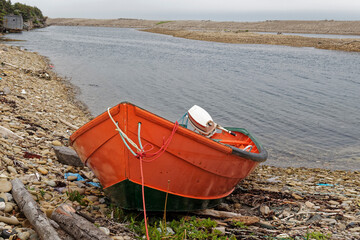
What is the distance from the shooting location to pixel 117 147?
5125mm

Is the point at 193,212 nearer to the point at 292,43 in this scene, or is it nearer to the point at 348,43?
the point at 348,43

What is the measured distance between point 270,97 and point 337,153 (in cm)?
855

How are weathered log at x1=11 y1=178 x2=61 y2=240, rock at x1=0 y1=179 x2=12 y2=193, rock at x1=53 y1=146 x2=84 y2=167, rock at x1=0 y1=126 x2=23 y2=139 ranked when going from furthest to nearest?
rock at x1=0 y1=126 x2=23 y2=139, rock at x1=53 y1=146 x2=84 y2=167, rock at x1=0 y1=179 x2=12 y2=193, weathered log at x1=11 y1=178 x2=61 y2=240

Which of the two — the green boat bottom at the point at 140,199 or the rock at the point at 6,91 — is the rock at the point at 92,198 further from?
the rock at the point at 6,91

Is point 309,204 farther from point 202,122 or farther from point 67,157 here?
point 67,157

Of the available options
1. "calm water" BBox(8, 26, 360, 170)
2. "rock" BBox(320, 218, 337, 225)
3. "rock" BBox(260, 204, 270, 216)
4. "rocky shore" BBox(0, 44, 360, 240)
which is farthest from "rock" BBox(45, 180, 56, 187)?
"calm water" BBox(8, 26, 360, 170)

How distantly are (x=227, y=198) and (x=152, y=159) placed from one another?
8.80 ft

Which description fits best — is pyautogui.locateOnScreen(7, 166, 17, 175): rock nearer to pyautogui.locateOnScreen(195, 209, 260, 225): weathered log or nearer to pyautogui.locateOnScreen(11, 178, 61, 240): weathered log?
pyautogui.locateOnScreen(11, 178, 61, 240): weathered log

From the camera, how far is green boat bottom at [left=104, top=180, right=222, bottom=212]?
529cm

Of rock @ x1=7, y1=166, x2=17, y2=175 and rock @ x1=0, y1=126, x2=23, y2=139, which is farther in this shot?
rock @ x1=0, y1=126, x2=23, y2=139

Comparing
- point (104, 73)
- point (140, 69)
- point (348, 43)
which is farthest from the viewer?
point (348, 43)

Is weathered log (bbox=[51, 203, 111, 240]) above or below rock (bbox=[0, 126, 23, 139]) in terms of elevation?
below

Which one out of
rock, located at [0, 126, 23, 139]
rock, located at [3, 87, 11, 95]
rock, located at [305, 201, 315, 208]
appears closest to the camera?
rock, located at [305, 201, 315, 208]

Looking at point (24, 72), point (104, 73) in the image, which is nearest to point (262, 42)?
point (104, 73)
